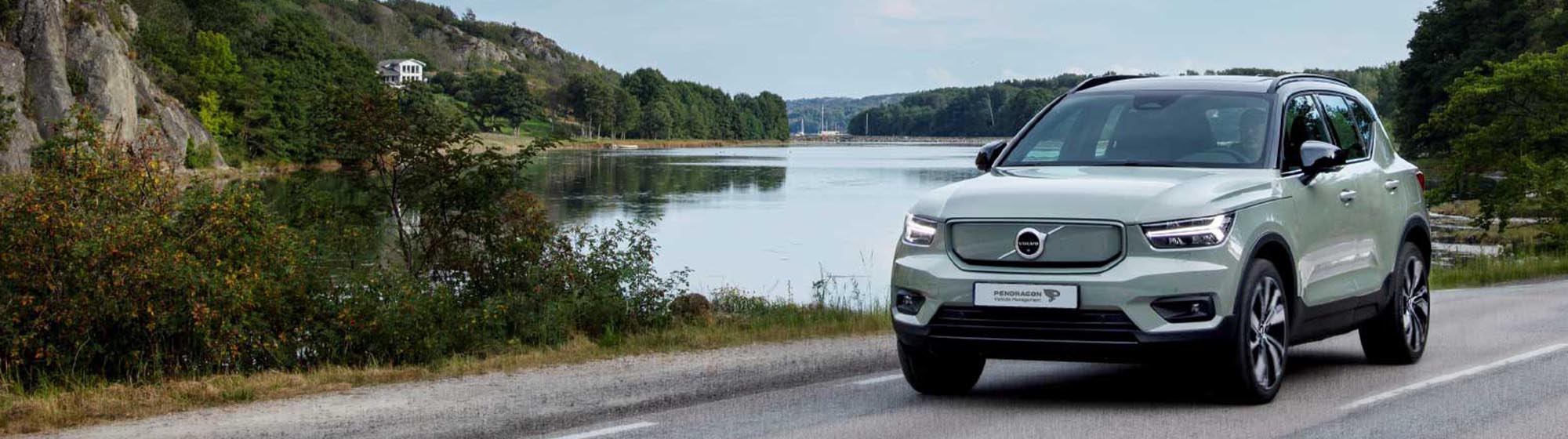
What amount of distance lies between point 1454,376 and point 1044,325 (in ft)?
11.0

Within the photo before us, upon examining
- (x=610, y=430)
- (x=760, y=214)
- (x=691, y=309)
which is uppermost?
(x=610, y=430)

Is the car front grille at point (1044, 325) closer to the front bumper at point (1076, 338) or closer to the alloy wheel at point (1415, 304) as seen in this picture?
the front bumper at point (1076, 338)

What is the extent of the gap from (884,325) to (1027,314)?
219 inches

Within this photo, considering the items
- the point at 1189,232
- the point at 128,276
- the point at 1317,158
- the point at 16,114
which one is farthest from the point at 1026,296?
the point at 16,114

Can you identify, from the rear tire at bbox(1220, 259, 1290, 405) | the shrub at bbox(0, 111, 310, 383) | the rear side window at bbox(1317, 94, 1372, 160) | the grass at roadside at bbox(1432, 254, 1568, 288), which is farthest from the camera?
the grass at roadside at bbox(1432, 254, 1568, 288)

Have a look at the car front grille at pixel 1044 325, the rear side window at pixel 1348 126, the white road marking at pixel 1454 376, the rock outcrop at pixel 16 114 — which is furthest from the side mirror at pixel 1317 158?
the rock outcrop at pixel 16 114

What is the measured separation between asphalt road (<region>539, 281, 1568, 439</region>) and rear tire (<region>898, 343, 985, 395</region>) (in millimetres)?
76

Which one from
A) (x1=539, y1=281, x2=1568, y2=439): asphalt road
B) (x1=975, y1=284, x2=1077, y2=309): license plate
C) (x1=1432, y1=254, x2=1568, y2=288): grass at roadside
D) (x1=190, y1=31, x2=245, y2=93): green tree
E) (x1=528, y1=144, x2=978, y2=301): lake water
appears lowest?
(x1=528, y1=144, x2=978, y2=301): lake water

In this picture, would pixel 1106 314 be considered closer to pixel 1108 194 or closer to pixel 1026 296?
pixel 1026 296

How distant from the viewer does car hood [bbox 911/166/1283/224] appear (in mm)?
7848

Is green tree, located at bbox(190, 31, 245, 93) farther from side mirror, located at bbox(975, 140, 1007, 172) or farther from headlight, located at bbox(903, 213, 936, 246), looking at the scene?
headlight, located at bbox(903, 213, 936, 246)

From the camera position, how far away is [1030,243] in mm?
7832

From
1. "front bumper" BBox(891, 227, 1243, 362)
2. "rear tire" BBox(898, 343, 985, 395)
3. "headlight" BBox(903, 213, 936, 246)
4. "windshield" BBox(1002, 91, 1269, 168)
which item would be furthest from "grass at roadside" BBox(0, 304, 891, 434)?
"front bumper" BBox(891, 227, 1243, 362)

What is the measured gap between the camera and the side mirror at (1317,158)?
8.76 m
